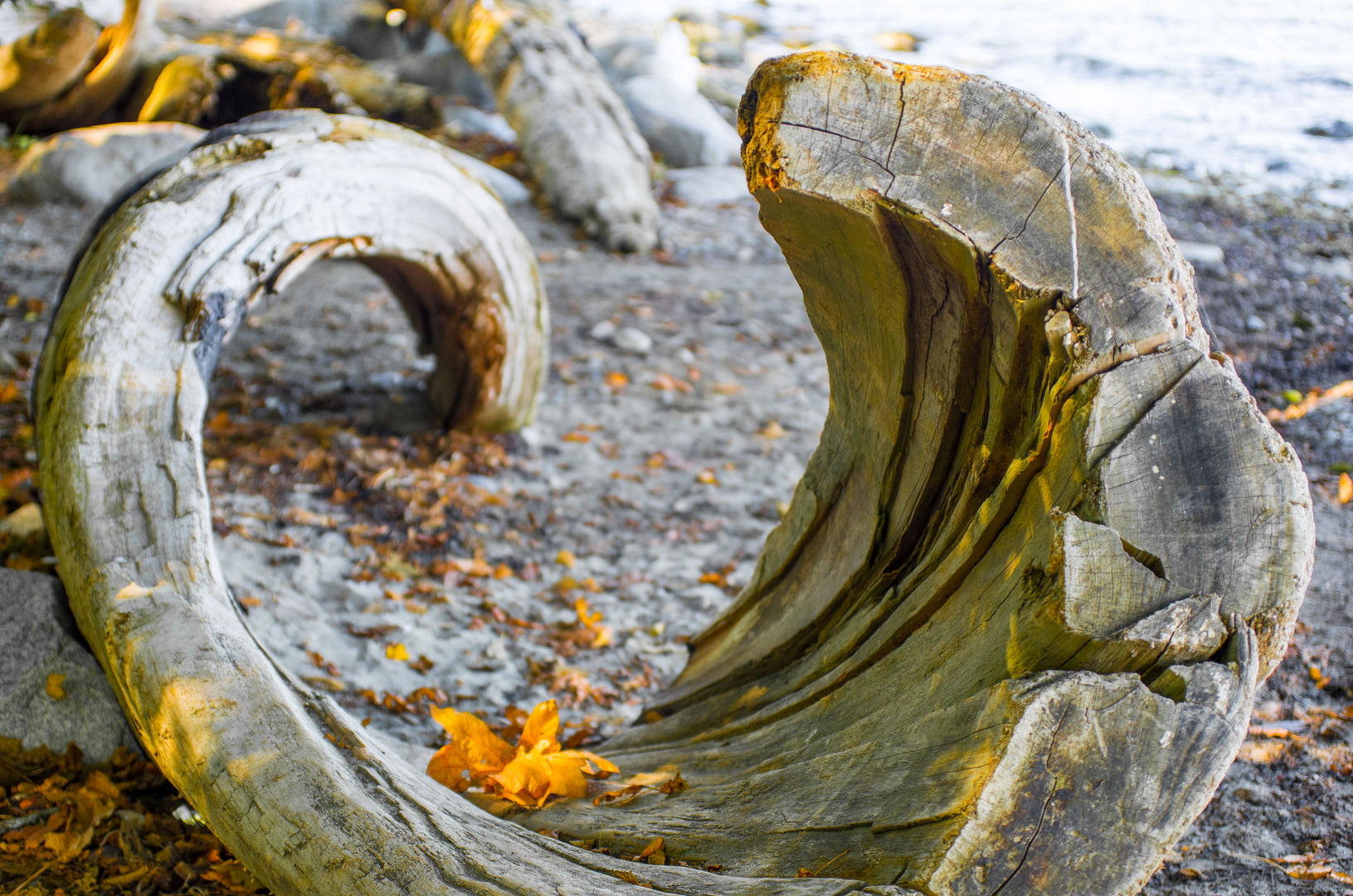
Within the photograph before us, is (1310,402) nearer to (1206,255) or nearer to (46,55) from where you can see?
(1206,255)

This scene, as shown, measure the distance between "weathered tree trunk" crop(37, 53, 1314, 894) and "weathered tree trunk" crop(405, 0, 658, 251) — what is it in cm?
557

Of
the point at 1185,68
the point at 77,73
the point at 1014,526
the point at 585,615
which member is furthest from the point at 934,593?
the point at 77,73

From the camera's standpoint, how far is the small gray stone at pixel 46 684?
2.05 m

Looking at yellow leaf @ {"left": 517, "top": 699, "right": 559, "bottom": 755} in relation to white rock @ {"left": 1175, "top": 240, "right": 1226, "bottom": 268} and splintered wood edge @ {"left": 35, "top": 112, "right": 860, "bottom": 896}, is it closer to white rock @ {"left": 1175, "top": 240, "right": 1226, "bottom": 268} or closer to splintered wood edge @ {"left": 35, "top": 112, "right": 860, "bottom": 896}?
splintered wood edge @ {"left": 35, "top": 112, "right": 860, "bottom": 896}

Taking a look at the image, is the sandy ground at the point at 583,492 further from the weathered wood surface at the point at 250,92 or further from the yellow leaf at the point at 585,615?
the weathered wood surface at the point at 250,92

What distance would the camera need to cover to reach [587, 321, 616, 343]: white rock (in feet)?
18.4

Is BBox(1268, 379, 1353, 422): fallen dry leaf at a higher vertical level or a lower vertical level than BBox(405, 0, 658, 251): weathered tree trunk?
lower

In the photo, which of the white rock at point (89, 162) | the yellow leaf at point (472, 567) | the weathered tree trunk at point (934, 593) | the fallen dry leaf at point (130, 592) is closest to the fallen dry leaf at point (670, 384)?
the yellow leaf at point (472, 567)

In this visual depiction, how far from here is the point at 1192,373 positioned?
1245 mm

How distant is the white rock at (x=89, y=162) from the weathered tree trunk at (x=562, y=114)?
9.50ft

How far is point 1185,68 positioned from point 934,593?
8006 millimetres

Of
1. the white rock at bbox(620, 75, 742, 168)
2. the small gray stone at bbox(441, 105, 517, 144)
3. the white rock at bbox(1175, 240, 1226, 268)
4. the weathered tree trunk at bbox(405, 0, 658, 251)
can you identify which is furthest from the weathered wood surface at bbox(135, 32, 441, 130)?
the white rock at bbox(1175, 240, 1226, 268)

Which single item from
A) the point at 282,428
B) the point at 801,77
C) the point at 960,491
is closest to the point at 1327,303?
the point at 960,491

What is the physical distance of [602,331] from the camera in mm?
5656
